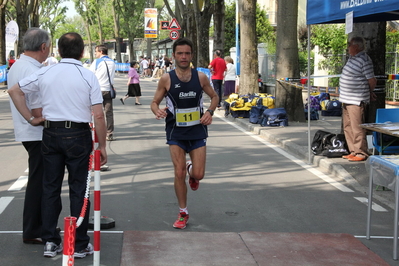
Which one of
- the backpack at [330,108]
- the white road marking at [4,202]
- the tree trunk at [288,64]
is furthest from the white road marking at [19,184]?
the backpack at [330,108]

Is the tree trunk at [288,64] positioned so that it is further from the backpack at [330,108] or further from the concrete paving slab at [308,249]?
the concrete paving slab at [308,249]

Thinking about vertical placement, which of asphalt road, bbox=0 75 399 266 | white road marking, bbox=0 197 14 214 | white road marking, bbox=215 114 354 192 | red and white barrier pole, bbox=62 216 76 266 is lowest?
white road marking, bbox=215 114 354 192

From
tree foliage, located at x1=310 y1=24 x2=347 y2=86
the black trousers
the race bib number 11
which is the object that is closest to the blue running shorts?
the race bib number 11

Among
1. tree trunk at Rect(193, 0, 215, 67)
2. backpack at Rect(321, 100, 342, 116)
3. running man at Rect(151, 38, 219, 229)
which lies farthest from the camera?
tree trunk at Rect(193, 0, 215, 67)

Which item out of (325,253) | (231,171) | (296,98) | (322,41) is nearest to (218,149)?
(231,171)

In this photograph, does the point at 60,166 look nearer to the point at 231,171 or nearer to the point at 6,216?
the point at 6,216

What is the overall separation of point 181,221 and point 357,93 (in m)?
4.92

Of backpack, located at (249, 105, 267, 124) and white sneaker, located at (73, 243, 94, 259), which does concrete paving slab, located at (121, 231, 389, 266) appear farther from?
backpack, located at (249, 105, 267, 124)

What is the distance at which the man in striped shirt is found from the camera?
9805 millimetres

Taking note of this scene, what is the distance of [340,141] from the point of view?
10.2 meters

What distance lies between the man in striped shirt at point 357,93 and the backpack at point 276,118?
4.77m

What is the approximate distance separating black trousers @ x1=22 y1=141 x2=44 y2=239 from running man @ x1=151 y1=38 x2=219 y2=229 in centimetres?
133

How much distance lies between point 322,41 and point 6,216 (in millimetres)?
21200

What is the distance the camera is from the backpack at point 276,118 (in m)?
14.9
